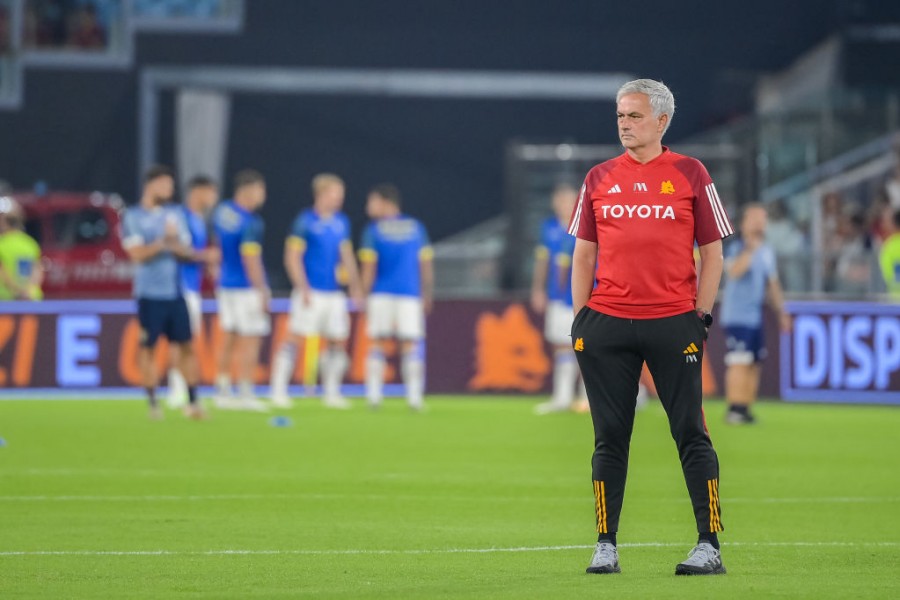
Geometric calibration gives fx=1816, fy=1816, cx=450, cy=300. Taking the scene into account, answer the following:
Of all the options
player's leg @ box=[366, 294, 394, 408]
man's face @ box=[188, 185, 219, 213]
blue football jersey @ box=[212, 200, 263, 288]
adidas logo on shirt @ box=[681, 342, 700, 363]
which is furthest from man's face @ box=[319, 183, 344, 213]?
adidas logo on shirt @ box=[681, 342, 700, 363]

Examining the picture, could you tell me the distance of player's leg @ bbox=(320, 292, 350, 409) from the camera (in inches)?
730

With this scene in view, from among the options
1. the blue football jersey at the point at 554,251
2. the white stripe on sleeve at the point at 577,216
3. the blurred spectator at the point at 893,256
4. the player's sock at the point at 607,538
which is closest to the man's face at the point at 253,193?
the blue football jersey at the point at 554,251

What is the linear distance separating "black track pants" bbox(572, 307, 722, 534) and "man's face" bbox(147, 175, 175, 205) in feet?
28.6

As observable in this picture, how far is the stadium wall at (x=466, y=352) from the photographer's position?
1959 cm

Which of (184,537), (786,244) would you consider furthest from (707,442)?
(786,244)

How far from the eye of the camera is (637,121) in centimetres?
734

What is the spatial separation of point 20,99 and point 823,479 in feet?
77.0

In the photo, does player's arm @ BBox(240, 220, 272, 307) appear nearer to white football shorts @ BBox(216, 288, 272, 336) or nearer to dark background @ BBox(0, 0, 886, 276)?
white football shorts @ BBox(216, 288, 272, 336)

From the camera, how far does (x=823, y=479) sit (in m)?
11.9

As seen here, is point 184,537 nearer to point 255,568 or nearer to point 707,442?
point 255,568

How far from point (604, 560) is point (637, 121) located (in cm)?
180

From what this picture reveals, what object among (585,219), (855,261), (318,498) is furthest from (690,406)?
(855,261)

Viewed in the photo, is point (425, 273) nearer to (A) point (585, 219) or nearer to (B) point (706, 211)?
(A) point (585, 219)

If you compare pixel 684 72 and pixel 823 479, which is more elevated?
pixel 684 72
